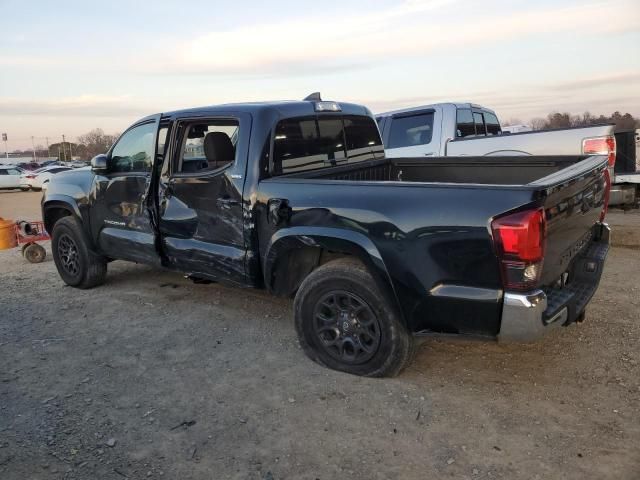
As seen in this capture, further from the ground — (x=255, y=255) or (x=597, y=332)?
(x=255, y=255)

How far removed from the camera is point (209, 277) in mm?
4660

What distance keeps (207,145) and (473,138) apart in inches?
187

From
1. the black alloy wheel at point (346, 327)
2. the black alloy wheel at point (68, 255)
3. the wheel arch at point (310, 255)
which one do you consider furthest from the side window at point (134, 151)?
the black alloy wheel at point (346, 327)

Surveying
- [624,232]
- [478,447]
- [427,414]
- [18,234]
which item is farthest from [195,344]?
[624,232]

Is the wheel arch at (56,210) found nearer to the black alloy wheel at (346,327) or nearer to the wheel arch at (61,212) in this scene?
the wheel arch at (61,212)

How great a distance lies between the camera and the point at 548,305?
3123 mm

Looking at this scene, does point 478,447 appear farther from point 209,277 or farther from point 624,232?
point 624,232

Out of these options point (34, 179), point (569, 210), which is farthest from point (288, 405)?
point (34, 179)

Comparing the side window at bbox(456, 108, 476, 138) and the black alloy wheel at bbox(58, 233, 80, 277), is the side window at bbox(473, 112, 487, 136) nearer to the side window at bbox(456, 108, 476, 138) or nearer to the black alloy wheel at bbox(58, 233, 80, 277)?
the side window at bbox(456, 108, 476, 138)

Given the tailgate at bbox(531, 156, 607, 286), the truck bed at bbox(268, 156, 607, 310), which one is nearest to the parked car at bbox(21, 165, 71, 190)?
the truck bed at bbox(268, 156, 607, 310)

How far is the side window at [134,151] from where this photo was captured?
5.00m

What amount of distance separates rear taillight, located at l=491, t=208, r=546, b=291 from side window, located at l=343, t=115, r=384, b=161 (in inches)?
92.0

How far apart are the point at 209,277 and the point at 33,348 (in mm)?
1545

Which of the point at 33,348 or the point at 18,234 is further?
the point at 18,234
